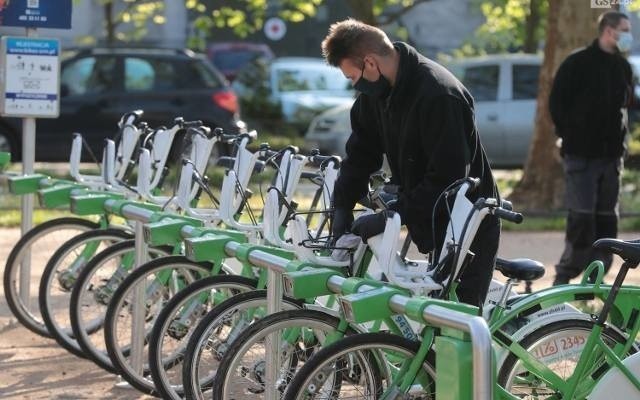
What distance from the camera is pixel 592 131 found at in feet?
28.9

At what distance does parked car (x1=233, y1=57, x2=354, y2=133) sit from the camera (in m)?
23.4

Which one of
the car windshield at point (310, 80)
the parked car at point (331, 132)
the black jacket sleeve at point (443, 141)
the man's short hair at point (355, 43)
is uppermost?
the man's short hair at point (355, 43)

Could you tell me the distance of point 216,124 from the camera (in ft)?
59.9

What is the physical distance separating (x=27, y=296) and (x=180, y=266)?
210cm

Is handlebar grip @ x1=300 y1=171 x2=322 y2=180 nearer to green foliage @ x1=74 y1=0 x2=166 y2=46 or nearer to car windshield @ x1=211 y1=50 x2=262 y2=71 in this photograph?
green foliage @ x1=74 y1=0 x2=166 y2=46

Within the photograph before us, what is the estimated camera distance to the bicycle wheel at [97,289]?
22.3 ft

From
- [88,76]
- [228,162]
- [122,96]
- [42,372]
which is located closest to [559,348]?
[228,162]

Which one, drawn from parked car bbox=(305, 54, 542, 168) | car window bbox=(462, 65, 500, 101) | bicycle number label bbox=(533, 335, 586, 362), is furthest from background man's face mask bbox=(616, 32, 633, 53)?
car window bbox=(462, 65, 500, 101)

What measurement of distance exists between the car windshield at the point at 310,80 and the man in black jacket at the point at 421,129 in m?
18.6

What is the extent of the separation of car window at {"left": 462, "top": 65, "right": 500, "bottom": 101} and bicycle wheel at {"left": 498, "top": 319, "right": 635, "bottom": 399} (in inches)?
568

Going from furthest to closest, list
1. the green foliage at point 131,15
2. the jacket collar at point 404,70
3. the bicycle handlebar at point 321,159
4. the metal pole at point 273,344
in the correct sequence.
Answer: the green foliage at point 131,15 → the bicycle handlebar at point 321,159 → the jacket collar at point 404,70 → the metal pole at point 273,344

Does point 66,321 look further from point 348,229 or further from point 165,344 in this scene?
point 348,229

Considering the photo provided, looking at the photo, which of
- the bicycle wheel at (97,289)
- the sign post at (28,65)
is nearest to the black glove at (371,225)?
the bicycle wheel at (97,289)

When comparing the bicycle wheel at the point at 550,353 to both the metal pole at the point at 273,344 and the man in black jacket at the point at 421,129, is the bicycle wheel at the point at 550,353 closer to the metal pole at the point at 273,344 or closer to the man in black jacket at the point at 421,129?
the man in black jacket at the point at 421,129
